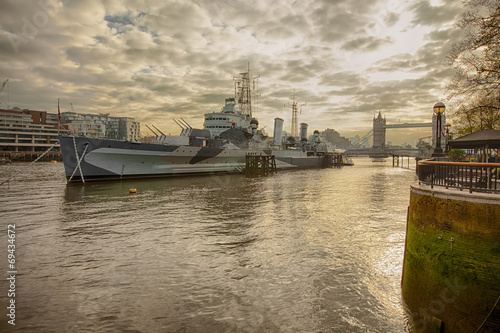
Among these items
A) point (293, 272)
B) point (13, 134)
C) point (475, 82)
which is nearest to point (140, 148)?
point (293, 272)

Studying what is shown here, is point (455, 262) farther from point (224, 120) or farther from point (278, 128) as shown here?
point (278, 128)

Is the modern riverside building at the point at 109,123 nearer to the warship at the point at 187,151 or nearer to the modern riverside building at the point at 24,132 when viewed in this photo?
the modern riverside building at the point at 24,132

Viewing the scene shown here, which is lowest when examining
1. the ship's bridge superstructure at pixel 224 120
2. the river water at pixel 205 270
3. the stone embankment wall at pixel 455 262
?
the river water at pixel 205 270

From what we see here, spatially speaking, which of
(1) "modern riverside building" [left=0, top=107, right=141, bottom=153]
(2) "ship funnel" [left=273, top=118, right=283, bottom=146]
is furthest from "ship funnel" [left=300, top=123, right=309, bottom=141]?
(1) "modern riverside building" [left=0, top=107, right=141, bottom=153]

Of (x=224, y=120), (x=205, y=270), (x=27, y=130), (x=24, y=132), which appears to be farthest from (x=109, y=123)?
(x=205, y=270)

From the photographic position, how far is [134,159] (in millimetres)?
31531

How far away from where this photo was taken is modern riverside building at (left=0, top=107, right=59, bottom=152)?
3880 inches

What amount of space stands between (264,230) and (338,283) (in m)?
5.42

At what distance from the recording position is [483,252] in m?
4.76

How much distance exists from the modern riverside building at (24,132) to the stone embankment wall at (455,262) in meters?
122

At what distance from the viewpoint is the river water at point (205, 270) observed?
5.93m

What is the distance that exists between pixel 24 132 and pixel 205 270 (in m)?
124

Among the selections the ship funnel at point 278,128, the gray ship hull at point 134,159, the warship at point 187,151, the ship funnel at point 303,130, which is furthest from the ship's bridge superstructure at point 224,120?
the ship funnel at point 303,130

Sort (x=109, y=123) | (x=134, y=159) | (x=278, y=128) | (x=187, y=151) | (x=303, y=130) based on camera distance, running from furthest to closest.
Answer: (x=109, y=123)
(x=303, y=130)
(x=278, y=128)
(x=187, y=151)
(x=134, y=159)
